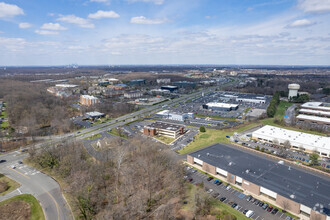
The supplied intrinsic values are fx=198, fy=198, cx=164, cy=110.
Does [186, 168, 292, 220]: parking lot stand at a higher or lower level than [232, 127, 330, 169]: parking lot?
lower

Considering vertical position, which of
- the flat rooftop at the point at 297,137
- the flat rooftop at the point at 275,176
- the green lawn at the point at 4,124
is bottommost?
the flat rooftop at the point at 275,176

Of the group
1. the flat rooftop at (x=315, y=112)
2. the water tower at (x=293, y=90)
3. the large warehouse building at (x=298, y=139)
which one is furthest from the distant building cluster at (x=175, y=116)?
the water tower at (x=293, y=90)

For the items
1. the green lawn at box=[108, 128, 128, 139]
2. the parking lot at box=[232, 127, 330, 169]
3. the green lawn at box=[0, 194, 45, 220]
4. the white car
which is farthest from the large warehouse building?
the green lawn at box=[0, 194, 45, 220]

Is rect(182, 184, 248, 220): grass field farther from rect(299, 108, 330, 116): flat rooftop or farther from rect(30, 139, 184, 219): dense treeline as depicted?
rect(299, 108, 330, 116): flat rooftop

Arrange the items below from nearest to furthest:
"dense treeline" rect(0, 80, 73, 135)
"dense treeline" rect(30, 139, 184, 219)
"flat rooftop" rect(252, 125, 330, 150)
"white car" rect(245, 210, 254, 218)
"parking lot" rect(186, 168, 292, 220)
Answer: "dense treeline" rect(30, 139, 184, 219)
"white car" rect(245, 210, 254, 218)
"parking lot" rect(186, 168, 292, 220)
"flat rooftop" rect(252, 125, 330, 150)
"dense treeline" rect(0, 80, 73, 135)

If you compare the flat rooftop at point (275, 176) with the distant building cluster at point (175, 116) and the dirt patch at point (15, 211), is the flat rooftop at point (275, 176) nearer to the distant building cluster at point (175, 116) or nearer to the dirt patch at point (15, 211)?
the dirt patch at point (15, 211)

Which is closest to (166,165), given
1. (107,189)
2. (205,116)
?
(107,189)

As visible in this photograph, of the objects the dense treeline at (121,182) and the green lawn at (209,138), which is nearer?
the dense treeline at (121,182)
